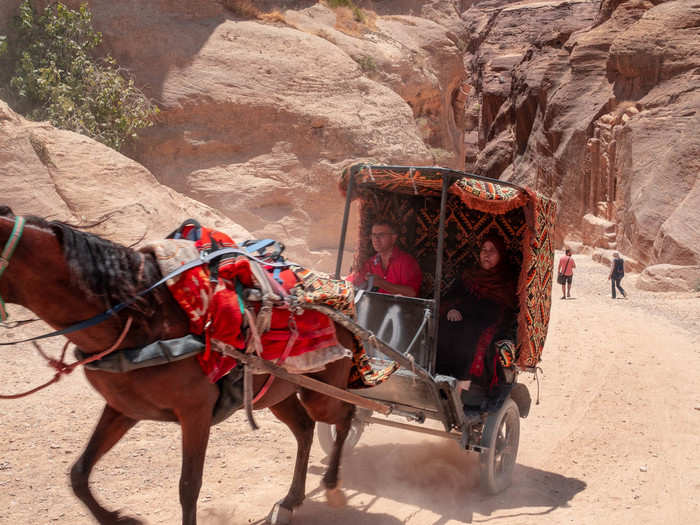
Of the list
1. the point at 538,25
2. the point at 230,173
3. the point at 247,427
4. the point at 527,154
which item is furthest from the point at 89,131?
the point at 538,25

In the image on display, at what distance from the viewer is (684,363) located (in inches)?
387

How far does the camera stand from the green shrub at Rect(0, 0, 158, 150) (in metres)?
11.5

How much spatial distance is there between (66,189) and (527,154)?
33860 mm

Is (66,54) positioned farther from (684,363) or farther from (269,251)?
(684,363)

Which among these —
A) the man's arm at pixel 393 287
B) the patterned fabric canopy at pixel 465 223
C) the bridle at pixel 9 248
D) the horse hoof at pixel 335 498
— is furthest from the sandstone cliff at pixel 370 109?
the bridle at pixel 9 248

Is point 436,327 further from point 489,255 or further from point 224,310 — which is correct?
point 224,310

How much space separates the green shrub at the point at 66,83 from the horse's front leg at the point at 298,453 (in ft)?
28.1

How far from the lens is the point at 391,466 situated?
589cm

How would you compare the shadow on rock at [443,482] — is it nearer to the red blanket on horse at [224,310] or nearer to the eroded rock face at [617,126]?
the red blanket on horse at [224,310]

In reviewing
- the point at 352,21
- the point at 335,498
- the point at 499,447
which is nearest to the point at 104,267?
the point at 335,498

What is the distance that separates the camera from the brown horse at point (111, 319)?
301cm

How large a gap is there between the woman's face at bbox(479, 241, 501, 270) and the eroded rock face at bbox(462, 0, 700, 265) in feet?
50.0

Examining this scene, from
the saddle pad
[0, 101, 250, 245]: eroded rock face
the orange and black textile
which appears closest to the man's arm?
the orange and black textile

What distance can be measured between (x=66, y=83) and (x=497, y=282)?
9470 millimetres
